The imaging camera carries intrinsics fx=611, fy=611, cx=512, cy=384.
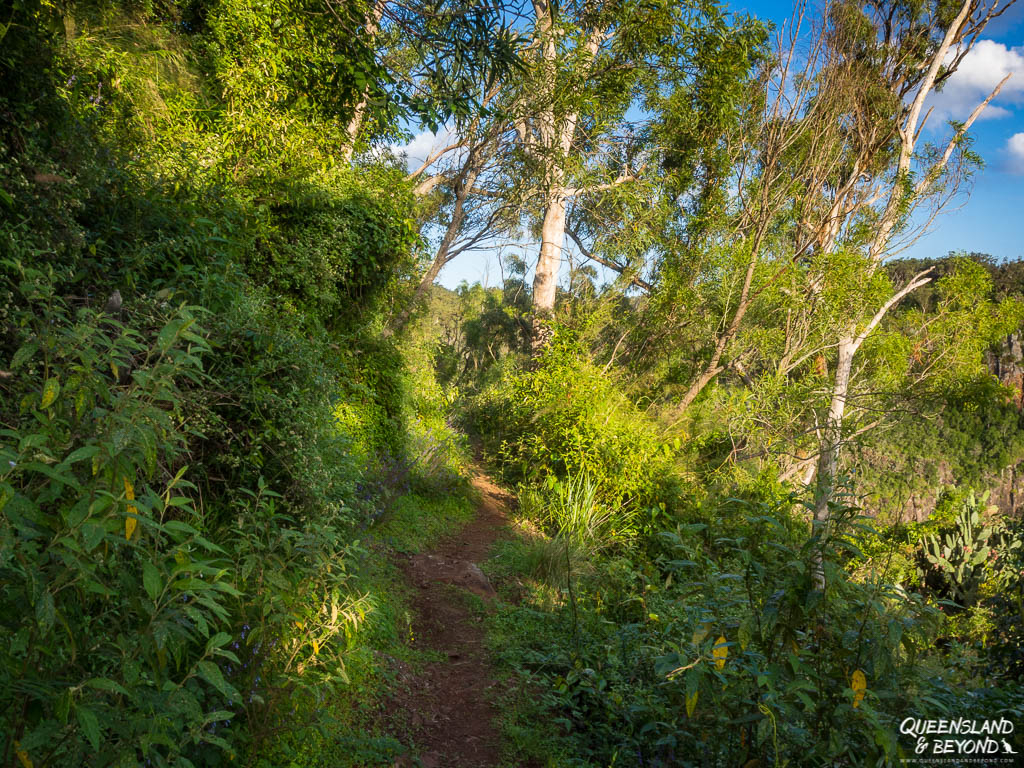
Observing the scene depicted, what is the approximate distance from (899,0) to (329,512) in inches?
697

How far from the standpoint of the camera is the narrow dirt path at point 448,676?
3104mm

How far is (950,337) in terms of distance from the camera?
14.9m

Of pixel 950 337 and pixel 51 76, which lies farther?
pixel 950 337

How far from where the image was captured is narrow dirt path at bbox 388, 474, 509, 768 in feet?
10.2

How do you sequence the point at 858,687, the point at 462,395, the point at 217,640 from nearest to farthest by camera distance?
the point at 217,640 < the point at 858,687 < the point at 462,395

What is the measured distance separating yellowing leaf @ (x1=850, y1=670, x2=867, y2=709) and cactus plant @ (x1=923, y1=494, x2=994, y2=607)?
10.9 m

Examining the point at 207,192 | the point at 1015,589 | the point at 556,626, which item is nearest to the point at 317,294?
the point at 207,192

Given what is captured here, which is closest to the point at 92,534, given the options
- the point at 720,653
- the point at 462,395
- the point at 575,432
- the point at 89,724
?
the point at 89,724

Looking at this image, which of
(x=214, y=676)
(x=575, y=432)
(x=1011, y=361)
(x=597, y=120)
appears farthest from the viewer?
(x=1011, y=361)

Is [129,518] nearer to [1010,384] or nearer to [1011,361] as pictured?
[1010,384]

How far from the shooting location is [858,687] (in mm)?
2193

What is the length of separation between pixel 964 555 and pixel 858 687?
40.2 ft

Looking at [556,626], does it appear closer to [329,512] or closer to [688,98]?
[329,512]

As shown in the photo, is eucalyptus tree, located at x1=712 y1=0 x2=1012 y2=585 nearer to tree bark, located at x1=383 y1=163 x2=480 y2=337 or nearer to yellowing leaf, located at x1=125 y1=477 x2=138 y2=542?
tree bark, located at x1=383 y1=163 x2=480 y2=337
